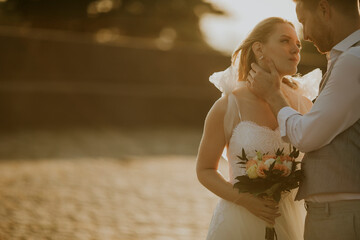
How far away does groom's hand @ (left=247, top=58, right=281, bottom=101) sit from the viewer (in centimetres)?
307

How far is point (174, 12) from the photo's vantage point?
→ 35.7m

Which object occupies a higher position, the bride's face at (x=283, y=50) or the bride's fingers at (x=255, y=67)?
the bride's face at (x=283, y=50)

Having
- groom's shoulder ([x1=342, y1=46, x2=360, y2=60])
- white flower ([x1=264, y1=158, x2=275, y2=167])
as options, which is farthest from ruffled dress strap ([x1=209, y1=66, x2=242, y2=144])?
groom's shoulder ([x1=342, y1=46, x2=360, y2=60])

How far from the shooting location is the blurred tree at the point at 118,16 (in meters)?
26.2

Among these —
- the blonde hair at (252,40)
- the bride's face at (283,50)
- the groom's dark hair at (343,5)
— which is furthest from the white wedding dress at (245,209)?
the groom's dark hair at (343,5)

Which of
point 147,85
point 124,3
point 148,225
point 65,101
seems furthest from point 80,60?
point 124,3

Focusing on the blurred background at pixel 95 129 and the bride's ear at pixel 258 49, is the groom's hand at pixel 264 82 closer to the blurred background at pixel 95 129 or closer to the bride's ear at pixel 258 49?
the bride's ear at pixel 258 49

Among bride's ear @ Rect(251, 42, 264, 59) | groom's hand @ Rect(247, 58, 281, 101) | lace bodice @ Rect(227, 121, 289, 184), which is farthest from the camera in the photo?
bride's ear @ Rect(251, 42, 264, 59)

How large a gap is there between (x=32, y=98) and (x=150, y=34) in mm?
17038

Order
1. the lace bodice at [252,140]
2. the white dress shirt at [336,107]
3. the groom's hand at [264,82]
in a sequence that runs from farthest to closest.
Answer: the lace bodice at [252,140] < the groom's hand at [264,82] < the white dress shirt at [336,107]

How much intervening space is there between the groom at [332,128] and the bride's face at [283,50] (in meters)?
0.46

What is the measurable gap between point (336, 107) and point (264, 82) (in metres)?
0.63

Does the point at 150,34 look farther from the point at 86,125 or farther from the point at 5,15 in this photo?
the point at 86,125

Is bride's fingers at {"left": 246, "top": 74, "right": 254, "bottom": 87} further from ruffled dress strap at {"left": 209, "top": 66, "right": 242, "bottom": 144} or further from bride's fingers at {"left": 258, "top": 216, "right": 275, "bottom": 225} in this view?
bride's fingers at {"left": 258, "top": 216, "right": 275, "bottom": 225}
